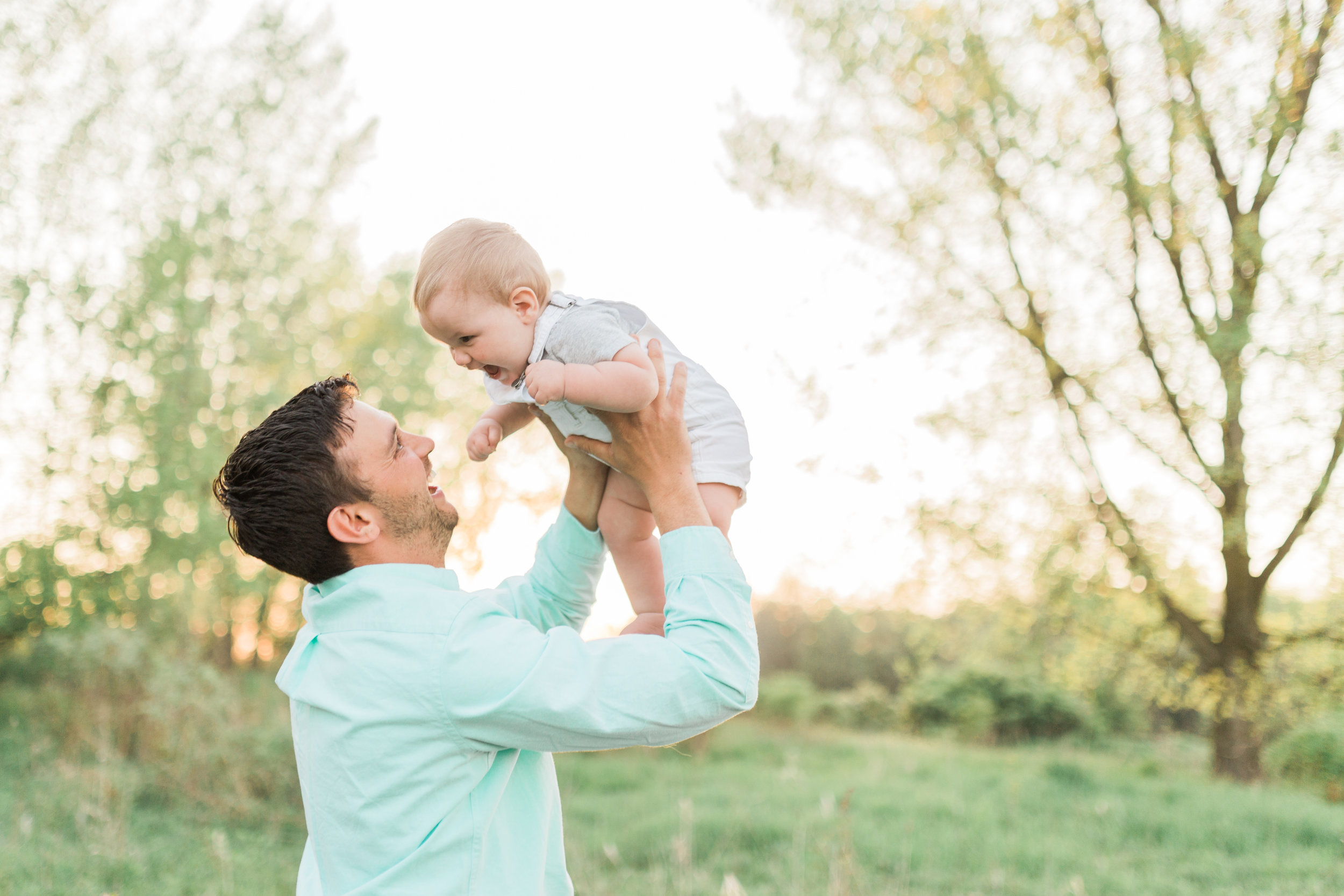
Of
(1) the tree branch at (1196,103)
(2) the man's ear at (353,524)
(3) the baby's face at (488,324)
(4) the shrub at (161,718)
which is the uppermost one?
(1) the tree branch at (1196,103)

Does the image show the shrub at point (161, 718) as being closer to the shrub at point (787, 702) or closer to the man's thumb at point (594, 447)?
the man's thumb at point (594, 447)

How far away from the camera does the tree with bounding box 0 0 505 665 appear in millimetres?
10852

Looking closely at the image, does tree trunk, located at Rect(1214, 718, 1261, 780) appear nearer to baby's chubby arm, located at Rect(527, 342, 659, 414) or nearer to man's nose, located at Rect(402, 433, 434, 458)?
baby's chubby arm, located at Rect(527, 342, 659, 414)

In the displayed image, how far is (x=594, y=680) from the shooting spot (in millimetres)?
1545

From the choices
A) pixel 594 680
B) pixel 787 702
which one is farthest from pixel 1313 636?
pixel 787 702

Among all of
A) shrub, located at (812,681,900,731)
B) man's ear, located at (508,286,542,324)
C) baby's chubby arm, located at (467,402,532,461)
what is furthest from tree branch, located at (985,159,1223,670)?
Answer: shrub, located at (812,681,900,731)

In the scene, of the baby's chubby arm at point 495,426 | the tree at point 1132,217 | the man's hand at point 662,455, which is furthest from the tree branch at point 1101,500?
the man's hand at point 662,455

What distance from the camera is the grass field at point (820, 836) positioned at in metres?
5.79

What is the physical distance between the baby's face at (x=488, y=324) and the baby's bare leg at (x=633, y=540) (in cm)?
39

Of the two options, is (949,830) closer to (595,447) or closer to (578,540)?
(578,540)

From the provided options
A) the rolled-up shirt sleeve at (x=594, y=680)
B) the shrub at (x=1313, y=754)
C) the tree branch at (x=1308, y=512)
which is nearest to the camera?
the rolled-up shirt sleeve at (x=594, y=680)

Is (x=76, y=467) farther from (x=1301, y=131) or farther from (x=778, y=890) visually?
(x=1301, y=131)

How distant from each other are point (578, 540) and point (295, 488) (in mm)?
746

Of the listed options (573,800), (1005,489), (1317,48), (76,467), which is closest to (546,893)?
(573,800)
